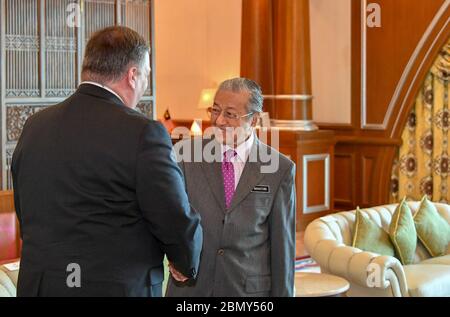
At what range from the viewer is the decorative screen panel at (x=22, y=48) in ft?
22.0

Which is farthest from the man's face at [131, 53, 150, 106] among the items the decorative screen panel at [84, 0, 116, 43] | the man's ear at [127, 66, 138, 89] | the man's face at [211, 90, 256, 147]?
the decorative screen panel at [84, 0, 116, 43]

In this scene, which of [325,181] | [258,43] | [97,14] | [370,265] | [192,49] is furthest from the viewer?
[192,49]

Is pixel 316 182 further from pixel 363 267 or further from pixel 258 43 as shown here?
pixel 363 267

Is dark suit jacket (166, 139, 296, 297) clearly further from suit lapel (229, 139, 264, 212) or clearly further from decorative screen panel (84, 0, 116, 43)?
decorative screen panel (84, 0, 116, 43)

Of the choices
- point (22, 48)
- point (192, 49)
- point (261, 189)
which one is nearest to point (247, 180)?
point (261, 189)

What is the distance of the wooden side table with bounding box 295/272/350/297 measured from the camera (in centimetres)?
Result: 417

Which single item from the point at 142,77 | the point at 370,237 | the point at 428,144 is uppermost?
the point at 142,77

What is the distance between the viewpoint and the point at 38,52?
22.7 ft

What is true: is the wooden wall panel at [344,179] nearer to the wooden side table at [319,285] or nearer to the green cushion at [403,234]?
the green cushion at [403,234]

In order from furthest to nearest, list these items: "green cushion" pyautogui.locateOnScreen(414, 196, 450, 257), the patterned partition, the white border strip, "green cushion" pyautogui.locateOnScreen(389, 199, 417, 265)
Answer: the white border strip < the patterned partition < "green cushion" pyautogui.locateOnScreen(414, 196, 450, 257) < "green cushion" pyautogui.locateOnScreen(389, 199, 417, 265)

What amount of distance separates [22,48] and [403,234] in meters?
3.60

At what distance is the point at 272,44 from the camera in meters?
9.11

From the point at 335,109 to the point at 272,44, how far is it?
1.04 meters

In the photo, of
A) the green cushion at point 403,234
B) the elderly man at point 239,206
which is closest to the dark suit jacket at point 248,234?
the elderly man at point 239,206
